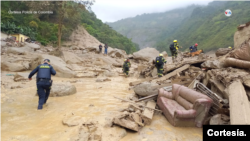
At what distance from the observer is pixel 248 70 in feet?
12.6

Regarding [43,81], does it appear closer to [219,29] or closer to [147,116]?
[147,116]

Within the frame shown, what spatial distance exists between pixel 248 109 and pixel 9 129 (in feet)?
13.5

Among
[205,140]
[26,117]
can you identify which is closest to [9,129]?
[26,117]

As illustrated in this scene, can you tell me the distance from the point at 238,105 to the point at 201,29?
66.1 m

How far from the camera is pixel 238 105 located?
2.68 m

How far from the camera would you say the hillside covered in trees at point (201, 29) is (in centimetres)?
4257

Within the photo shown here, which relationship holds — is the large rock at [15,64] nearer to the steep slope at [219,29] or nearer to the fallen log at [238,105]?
the fallen log at [238,105]

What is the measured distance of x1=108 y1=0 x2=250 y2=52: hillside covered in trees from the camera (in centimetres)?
4257

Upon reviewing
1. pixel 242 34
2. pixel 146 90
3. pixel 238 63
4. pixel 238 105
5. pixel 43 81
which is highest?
pixel 242 34

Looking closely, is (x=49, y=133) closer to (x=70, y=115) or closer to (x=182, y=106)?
(x=70, y=115)

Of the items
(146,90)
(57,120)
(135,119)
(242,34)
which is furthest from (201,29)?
(57,120)

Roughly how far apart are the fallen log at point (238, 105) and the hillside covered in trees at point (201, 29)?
37117 millimetres

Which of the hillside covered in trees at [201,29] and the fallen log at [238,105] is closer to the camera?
the fallen log at [238,105]

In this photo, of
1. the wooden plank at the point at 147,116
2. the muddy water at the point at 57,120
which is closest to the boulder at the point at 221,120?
the muddy water at the point at 57,120
